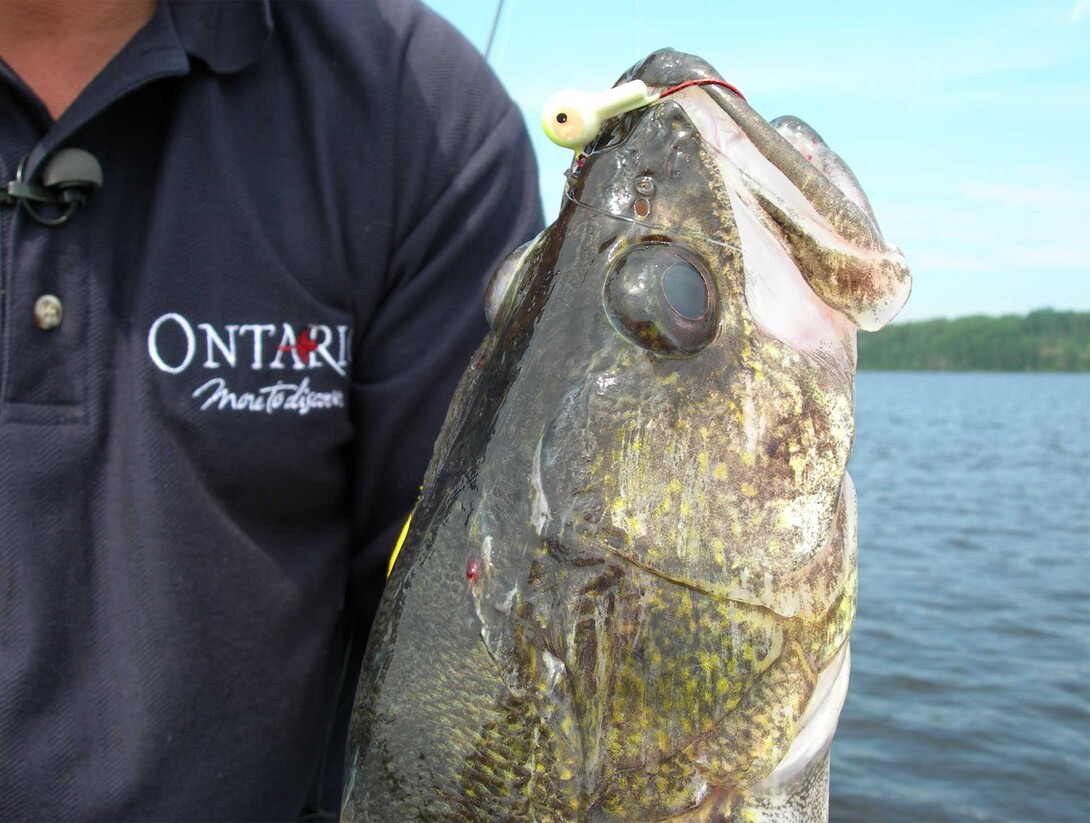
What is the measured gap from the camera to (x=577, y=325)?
1.53m

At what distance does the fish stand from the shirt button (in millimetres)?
1158

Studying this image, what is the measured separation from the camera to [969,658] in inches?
451

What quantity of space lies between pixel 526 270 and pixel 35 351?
1154 millimetres

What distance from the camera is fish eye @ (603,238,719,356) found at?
4.82ft

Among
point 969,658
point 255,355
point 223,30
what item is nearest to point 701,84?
point 255,355

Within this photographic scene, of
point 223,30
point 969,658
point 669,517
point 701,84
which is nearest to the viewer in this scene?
point 669,517

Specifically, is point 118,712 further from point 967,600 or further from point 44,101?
point 967,600

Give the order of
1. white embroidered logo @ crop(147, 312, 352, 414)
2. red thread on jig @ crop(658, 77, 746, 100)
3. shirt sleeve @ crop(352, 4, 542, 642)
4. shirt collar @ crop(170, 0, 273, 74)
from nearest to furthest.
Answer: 1. red thread on jig @ crop(658, 77, 746, 100)
2. white embroidered logo @ crop(147, 312, 352, 414)
3. shirt collar @ crop(170, 0, 273, 74)
4. shirt sleeve @ crop(352, 4, 542, 642)

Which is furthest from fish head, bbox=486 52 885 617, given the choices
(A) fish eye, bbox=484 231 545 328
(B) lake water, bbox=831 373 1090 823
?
(B) lake water, bbox=831 373 1090 823

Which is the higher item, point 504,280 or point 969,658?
point 504,280

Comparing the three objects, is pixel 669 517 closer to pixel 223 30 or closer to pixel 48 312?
pixel 48 312

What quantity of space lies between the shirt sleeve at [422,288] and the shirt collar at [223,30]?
0.36 meters

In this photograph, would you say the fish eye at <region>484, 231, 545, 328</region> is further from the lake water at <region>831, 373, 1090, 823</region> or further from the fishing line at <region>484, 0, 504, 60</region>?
the lake water at <region>831, 373, 1090, 823</region>

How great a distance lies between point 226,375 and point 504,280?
863mm
